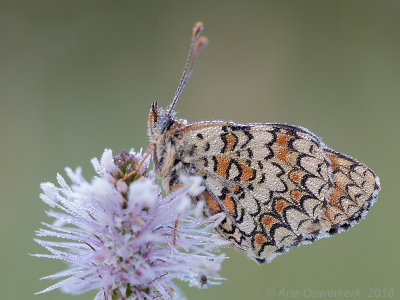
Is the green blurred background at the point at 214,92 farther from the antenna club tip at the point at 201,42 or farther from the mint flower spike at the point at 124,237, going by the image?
the antenna club tip at the point at 201,42

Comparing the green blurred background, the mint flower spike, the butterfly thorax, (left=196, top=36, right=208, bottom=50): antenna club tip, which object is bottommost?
the mint flower spike

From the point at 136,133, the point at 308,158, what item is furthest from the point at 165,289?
the point at 136,133

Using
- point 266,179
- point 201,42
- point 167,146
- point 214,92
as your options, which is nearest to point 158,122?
A: point 167,146

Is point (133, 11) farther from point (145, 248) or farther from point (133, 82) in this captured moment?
point (145, 248)

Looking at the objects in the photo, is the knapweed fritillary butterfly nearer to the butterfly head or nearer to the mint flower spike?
the butterfly head

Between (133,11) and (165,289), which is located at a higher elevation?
(133,11)

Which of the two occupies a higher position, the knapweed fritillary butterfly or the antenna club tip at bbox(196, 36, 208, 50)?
the antenna club tip at bbox(196, 36, 208, 50)

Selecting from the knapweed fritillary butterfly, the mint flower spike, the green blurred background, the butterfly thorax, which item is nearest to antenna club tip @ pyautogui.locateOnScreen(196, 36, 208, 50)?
the knapweed fritillary butterfly

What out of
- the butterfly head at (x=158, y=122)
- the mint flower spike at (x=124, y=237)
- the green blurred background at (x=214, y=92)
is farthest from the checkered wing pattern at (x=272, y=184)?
the green blurred background at (x=214, y=92)
